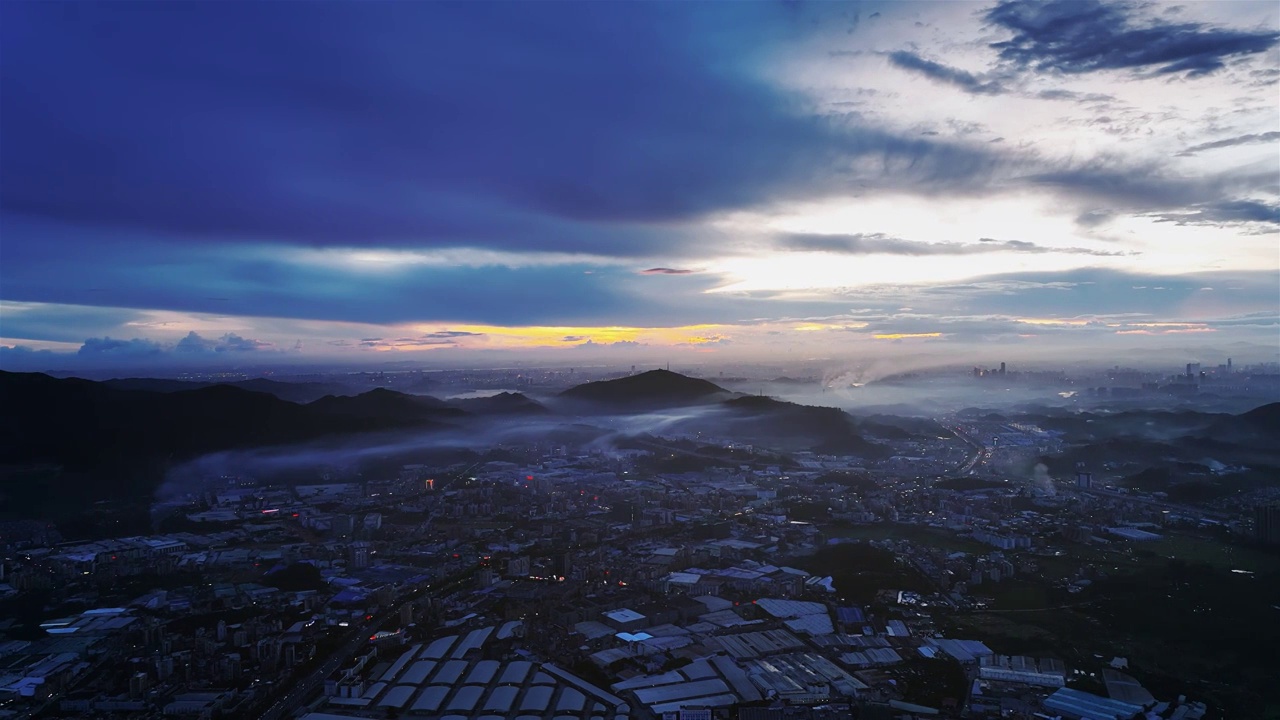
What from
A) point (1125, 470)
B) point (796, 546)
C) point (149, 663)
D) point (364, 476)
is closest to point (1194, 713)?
point (796, 546)

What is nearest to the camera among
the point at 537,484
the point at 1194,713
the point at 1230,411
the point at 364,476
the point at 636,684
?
the point at 1194,713

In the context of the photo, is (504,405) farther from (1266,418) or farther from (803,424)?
(1266,418)

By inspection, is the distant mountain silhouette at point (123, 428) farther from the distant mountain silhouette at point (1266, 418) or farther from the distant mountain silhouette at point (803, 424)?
the distant mountain silhouette at point (1266, 418)

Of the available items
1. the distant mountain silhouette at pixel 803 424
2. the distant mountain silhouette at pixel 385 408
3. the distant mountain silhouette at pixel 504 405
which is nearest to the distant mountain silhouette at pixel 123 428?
the distant mountain silhouette at pixel 385 408

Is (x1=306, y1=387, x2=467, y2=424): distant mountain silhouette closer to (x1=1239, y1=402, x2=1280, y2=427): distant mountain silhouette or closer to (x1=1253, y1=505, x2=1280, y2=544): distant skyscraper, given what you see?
(x1=1253, y1=505, x2=1280, y2=544): distant skyscraper

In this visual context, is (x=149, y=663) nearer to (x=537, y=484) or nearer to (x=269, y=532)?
(x=269, y=532)

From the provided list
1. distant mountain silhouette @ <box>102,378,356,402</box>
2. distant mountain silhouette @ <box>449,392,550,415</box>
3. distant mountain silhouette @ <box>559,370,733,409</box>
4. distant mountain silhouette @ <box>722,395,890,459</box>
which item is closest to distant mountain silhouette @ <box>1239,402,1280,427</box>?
distant mountain silhouette @ <box>722,395,890,459</box>

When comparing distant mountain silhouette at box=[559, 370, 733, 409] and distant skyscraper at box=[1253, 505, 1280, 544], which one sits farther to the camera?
distant mountain silhouette at box=[559, 370, 733, 409]
